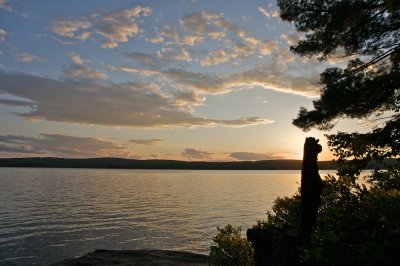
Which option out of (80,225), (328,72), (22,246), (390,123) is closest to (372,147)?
(390,123)

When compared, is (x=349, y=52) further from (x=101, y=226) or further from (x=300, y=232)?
(x=101, y=226)

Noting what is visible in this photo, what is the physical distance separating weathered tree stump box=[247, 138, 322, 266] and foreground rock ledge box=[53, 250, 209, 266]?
37.8ft

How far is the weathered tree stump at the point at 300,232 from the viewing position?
891 centimetres

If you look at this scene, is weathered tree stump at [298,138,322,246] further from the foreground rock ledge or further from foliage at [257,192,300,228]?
the foreground rock ledge

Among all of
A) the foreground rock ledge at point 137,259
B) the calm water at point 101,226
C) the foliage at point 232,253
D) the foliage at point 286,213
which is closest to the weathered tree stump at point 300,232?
the foliage at point 286,213

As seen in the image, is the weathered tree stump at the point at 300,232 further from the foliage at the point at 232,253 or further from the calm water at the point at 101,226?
the calm water at the point at 101,226

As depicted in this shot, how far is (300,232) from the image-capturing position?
29.3 ft

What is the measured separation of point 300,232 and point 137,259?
1435cm

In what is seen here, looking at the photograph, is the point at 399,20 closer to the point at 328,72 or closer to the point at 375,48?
the point at 375,48

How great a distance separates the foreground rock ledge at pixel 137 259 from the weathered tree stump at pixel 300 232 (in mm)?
11523

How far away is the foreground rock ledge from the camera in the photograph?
2011 cm

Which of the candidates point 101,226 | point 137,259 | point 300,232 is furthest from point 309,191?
point 101,226

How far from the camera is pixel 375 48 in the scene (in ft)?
52.1

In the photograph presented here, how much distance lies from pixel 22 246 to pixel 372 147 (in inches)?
1031
